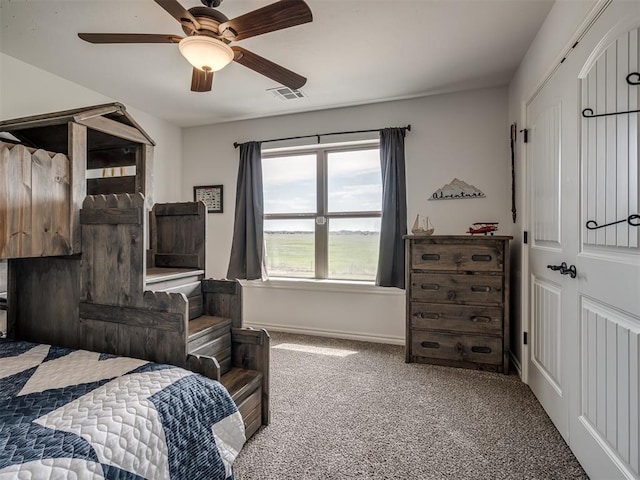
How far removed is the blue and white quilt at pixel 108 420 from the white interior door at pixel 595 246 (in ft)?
4.93

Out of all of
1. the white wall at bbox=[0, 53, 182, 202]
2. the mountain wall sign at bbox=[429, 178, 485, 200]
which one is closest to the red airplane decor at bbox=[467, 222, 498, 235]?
the mountain wall sign at bbox=[429, 178, 485, 200]

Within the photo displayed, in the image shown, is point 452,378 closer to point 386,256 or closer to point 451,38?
point 386,256

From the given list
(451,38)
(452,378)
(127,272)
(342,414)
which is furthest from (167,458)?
(451,38)

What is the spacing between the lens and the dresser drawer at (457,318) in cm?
255

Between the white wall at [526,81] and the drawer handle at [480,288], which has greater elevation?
the white wall at [526,81]

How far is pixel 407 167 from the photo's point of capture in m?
3.23

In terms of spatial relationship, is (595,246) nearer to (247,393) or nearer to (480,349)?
(480,349)

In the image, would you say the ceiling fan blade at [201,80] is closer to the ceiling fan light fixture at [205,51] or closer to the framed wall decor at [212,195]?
the ceiling fan light fixture at [205,51]

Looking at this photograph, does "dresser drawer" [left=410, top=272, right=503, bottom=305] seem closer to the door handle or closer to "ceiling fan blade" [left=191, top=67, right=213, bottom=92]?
the door handle

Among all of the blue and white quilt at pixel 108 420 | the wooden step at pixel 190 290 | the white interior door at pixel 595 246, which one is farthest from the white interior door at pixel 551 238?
the wooden step at pixel 190 290

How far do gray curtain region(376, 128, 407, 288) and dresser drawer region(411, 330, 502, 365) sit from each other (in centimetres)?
62

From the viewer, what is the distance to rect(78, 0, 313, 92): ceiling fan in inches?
56.1

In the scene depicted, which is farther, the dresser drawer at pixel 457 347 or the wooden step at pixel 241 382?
the dresser drawer at pixel 457 347

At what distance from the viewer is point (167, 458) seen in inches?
40.9
